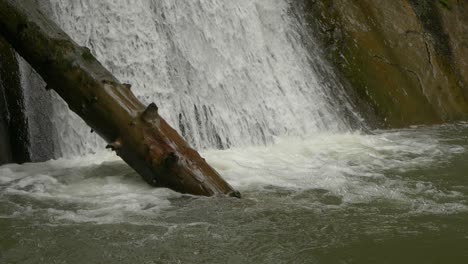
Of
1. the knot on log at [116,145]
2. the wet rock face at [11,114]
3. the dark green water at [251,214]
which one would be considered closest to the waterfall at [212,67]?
the wet rock face at [11,114]

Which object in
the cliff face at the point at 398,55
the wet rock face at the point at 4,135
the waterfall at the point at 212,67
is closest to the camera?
the wet rock face at the point at 4,135

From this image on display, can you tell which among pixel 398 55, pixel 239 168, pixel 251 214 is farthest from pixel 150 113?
pixel 398 55

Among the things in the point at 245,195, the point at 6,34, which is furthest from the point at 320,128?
the point at 6,34

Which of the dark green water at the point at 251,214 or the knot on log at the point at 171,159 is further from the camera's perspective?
the knot on log at the point at 171,159

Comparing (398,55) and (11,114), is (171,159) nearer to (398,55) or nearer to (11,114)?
(11,114)

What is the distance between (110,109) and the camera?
491cm

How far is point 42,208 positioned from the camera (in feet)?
14.5

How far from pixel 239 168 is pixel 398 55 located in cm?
475

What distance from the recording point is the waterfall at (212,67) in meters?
6.93

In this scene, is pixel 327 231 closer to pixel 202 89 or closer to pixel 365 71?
pixel 202 89

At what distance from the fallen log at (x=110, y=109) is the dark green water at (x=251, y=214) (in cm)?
19

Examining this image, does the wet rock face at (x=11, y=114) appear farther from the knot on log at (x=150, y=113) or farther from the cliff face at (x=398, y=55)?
the cliff face at (x=398, y=55)

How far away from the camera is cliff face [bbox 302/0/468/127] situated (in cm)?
919

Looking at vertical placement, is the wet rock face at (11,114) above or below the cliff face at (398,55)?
below
